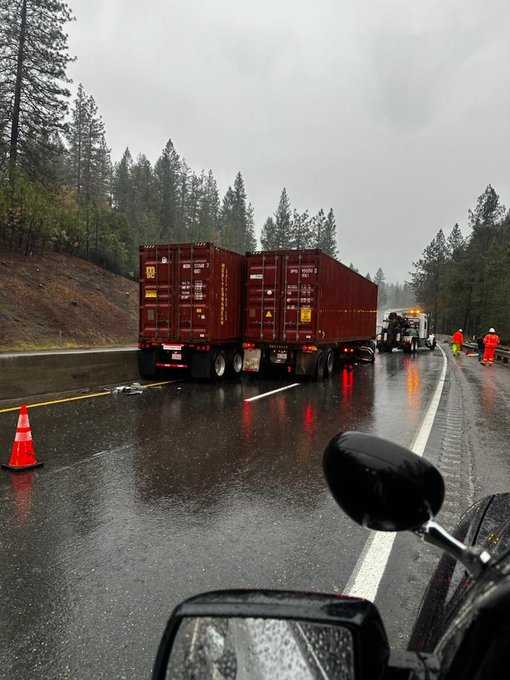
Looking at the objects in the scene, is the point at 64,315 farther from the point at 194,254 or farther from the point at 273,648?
the point at 273,648

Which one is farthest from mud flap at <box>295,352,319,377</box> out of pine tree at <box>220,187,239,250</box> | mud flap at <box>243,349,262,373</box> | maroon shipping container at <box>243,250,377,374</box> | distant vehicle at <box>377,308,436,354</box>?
pine tree at <box>220,187,239,250</box>

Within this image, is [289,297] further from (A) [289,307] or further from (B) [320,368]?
(B) [320,368]

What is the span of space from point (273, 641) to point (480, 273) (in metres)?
75.7

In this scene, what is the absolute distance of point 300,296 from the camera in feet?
51.0

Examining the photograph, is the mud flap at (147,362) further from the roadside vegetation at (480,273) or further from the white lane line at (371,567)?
the roadside vegetation at (480,273)

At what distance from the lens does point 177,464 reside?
6012 mm

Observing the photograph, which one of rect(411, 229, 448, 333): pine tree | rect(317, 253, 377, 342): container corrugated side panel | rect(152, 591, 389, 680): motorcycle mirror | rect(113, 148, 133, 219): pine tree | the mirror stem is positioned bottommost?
rect(152, 591, 389, 680): motorcycle mirror

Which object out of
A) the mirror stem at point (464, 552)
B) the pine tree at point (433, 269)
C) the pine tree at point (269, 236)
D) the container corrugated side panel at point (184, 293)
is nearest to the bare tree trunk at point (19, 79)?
the container corrugated side panel at point (184, 293)

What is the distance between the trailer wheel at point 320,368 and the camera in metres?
15.8

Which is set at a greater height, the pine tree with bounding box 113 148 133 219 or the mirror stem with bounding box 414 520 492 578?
the pine tree with bounding box 113 148 133 219

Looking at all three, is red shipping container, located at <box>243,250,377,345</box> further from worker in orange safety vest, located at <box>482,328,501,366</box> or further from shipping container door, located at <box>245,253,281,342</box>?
worker in orange safety vest, located at <box>482,328,501,366</box>

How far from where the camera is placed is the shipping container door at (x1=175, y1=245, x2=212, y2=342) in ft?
47.1

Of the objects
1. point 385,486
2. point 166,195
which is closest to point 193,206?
point 166,195

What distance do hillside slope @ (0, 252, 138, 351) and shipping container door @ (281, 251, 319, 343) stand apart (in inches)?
488
